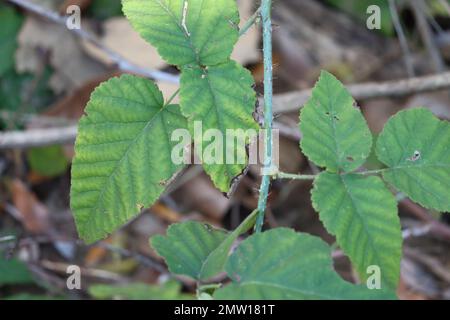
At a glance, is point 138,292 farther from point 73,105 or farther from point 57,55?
point 57,55

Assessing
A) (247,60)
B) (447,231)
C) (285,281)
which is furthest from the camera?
(247,60)

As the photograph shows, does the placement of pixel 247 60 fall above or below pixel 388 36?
below

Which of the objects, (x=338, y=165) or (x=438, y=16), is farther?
(x=438, y=16)

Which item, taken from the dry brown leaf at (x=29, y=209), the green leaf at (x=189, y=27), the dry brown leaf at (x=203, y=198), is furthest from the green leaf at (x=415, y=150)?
the dry brown leaf at (x=29, y=209)

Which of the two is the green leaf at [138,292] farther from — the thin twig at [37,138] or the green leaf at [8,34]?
the green leaf at [8,34]

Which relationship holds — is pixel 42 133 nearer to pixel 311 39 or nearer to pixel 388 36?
pixel 311 39
